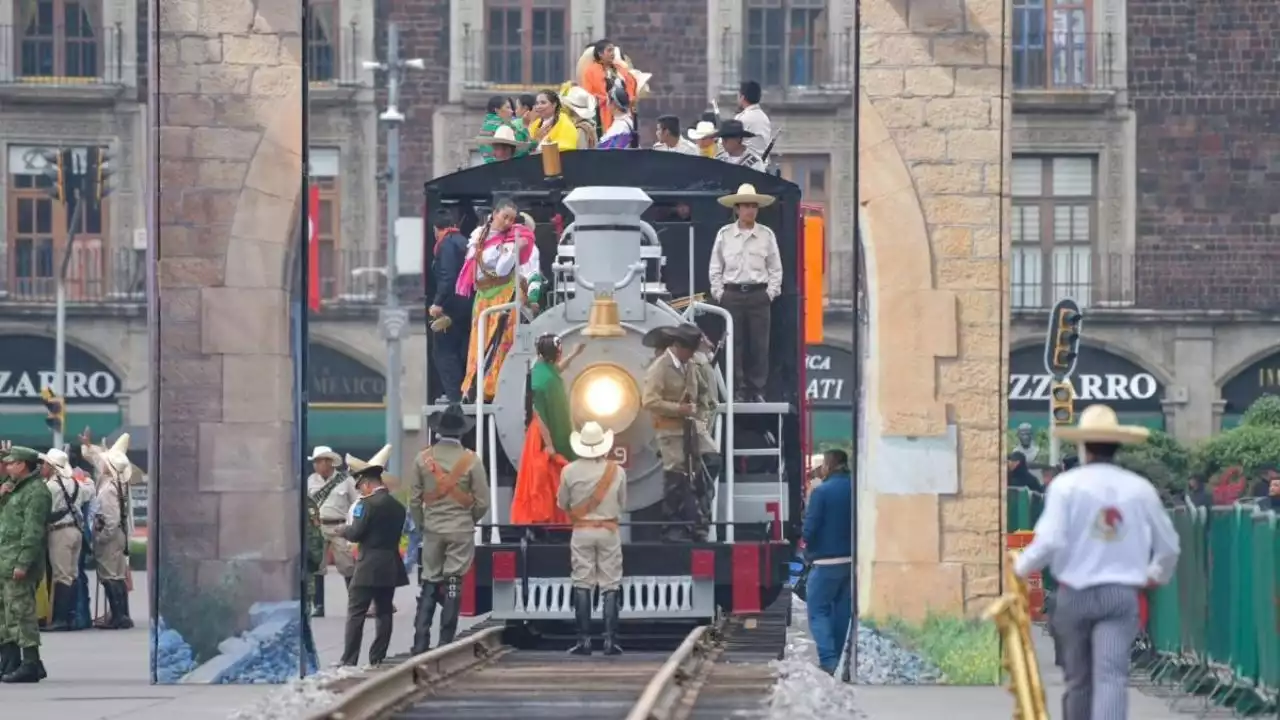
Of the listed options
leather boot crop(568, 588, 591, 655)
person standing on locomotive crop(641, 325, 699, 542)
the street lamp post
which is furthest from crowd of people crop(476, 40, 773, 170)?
the street lamp post

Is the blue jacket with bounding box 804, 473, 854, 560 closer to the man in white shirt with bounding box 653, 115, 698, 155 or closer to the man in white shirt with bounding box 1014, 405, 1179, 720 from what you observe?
the man in white shirt with bounding box 653, 115, 698, 155

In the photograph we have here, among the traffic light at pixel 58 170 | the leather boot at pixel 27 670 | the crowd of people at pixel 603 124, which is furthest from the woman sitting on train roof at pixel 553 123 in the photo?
the traffic light at pixel 58 170

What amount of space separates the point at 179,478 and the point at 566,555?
2.66 meters

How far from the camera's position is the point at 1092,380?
4797 cm

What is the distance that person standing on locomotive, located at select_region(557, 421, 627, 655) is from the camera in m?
17.3

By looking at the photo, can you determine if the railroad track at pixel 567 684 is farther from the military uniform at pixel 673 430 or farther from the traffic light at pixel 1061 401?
the traffic light at pixel 1061 401

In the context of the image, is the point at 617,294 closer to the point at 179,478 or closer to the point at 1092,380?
the point at 179,478

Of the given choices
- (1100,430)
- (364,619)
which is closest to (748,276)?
(364,619)

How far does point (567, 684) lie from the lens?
50.6 feet

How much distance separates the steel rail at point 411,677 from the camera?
43.9ft

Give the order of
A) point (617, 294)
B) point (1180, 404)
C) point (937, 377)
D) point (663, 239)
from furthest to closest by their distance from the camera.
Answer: point (1180, 404), point (663, 239), point (617, 294), point (937, 377)

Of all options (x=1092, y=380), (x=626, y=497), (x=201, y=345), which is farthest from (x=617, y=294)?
→ (x=1092, y=380)

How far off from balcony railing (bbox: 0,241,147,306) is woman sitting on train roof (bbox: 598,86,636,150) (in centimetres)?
2900

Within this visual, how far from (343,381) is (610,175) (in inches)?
1184
